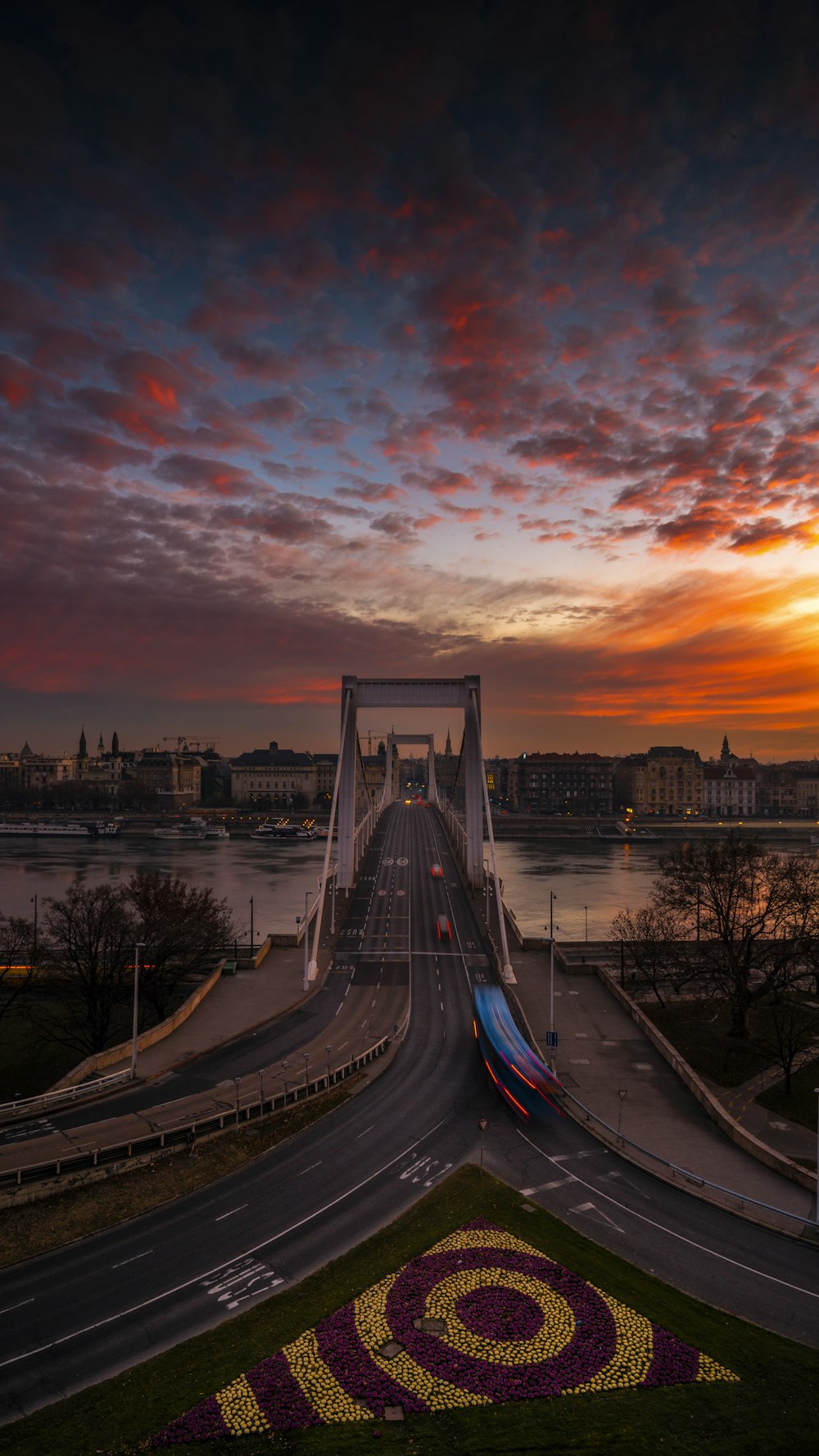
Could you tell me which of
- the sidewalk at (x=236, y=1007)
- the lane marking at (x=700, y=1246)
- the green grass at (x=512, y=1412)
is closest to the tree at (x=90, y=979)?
the sidewalk at (x=236, y=1007)

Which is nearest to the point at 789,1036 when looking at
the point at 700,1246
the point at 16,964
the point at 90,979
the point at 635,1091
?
the point at 635,1091

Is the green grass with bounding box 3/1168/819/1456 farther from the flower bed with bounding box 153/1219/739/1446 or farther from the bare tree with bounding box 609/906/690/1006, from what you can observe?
the bare tree with bounding box 609/906/690/1006

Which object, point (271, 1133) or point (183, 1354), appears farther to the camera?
point (271, 1133)

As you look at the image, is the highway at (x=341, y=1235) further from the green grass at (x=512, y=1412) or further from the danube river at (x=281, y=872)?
the danube river at (x=281, y=872)

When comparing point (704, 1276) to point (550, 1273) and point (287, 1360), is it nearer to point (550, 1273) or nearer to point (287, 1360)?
point (550, 1273)

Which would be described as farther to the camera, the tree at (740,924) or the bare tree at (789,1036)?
the tree at (740,924)

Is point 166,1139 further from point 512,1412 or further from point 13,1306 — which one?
point 512,1412

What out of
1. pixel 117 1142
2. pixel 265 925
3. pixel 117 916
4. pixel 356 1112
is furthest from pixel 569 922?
pixel 117 1142

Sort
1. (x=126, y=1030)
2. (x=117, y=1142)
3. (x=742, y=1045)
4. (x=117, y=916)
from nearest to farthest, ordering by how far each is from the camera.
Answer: (x=117, y=1142) → (x=742, y=1045) → (x=126, y=1030) → (x=117, y=916)
